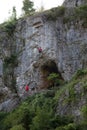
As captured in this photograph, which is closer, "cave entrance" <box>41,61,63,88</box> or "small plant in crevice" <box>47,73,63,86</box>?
"small plant in crevice" <box>47,73,63,86</box>

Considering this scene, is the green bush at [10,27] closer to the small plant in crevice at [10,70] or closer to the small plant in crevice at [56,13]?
the small plant in crevice at [10,70]

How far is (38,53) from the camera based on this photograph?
2466 cm

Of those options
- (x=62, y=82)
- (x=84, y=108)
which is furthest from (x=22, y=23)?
(x=84, y=108)

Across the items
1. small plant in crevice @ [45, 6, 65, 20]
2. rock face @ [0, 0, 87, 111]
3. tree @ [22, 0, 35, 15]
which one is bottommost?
rock face @ [0, 0, 87, 111]

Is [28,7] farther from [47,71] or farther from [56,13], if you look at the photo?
[47,71]

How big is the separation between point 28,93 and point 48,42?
155 inches

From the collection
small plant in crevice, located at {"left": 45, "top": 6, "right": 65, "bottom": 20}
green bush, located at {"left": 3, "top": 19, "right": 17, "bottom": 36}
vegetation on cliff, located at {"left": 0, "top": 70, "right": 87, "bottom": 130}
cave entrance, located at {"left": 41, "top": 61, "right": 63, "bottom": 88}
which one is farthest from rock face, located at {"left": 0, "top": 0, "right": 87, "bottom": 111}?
vegetation on cliff, located at {"left": 0, "top": 70, "right": 87, "bottom": 130}

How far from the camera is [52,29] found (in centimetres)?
2430

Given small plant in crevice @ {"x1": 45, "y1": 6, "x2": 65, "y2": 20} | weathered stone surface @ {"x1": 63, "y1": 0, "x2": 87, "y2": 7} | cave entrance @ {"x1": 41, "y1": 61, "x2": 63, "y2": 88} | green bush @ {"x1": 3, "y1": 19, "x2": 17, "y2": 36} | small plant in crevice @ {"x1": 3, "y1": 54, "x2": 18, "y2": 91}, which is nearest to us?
cave entrance @ {"x1": 41, "y1": 61, "x2": 63, "y2": 88}

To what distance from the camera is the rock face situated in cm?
2278

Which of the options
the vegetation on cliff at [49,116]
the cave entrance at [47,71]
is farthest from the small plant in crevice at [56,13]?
the vegetation on cliff at [49,116]

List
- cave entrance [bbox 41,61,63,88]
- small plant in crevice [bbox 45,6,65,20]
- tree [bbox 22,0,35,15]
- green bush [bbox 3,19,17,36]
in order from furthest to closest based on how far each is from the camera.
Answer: tree [bbox 22,0,35,15] → green bush [bbox 3,19,17,36] → small plant in crevice [bbox 45,6,65,20] → cave entrance [bbox 41,61,63,88]

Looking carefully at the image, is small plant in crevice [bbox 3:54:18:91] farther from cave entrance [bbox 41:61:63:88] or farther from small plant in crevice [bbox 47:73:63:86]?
small plant in crevice [bbox 47:73:63:86]

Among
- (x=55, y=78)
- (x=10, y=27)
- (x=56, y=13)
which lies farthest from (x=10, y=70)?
(x=56, y=13)
